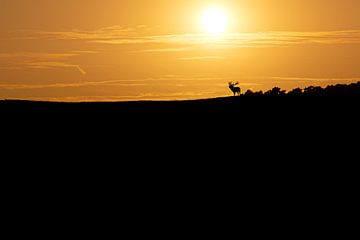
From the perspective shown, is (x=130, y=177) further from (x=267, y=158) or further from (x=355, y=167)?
(x=355, y=167)

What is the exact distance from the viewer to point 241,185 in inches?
1001

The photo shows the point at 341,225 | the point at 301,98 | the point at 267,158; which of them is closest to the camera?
the point at 341,225

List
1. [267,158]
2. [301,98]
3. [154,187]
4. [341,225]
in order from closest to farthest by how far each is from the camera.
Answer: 1. [341,225]
2. [154,187]
3. [267,158]
4. [301,98]

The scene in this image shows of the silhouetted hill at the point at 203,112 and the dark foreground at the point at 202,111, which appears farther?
the dark foreground at the point at 202,111

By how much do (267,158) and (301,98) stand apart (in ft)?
36.6

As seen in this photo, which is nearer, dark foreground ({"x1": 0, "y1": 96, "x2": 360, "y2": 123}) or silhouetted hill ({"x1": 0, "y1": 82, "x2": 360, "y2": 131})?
silhouetted hill ({"x1": 0, "y1": 82, "x2": 360, "y2": 131})

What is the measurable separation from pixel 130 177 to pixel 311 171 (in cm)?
566

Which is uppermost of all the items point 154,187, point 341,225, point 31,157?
point 31,157

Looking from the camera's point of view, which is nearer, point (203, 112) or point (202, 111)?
point (203, 112)

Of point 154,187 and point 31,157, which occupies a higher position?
point 31,157

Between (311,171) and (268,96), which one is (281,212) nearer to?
(311,171)

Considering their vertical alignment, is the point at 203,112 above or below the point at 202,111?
below

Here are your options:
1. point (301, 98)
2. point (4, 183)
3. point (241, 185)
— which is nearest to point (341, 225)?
point (241, 185)

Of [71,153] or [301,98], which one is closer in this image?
[71,153]
